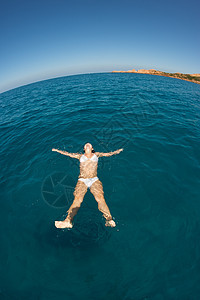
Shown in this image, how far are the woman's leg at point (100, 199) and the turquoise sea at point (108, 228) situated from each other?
31 centimetres

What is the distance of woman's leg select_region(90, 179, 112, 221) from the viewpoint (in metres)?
4.64

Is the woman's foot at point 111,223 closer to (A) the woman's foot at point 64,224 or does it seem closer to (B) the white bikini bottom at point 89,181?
(A) the woman's foot at point 64,224

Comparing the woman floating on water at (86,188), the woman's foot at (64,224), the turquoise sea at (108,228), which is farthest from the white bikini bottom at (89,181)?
the woman's foot at (64,224)

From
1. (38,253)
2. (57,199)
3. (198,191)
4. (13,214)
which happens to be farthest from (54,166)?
(198,191)

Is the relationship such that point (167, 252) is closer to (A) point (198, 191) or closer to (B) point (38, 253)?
(A) point (198, 191)

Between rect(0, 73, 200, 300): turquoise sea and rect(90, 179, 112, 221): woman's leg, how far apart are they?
0.31 m

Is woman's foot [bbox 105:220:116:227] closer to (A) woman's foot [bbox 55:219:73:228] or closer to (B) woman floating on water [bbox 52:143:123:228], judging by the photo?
(B) woman floating on water [bbox 52:143:123:228]

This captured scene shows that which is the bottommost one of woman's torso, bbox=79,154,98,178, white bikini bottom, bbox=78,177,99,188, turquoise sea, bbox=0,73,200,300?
turquoise sea, bbox=0,73,200,300

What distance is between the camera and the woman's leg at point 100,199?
183 inches

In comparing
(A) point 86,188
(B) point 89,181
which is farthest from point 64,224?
(B) point 89,181

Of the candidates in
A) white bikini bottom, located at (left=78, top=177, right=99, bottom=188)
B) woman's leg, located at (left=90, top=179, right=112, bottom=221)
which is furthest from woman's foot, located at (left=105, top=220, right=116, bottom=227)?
white bikini bottom, located at (left=78, top=177, right=99, bottom=188)

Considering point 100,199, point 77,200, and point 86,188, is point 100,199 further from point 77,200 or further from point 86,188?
point 77,200

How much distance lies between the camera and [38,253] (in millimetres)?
4203

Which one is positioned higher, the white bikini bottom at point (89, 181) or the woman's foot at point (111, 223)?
the white bikini bottom at point (89, 181)
